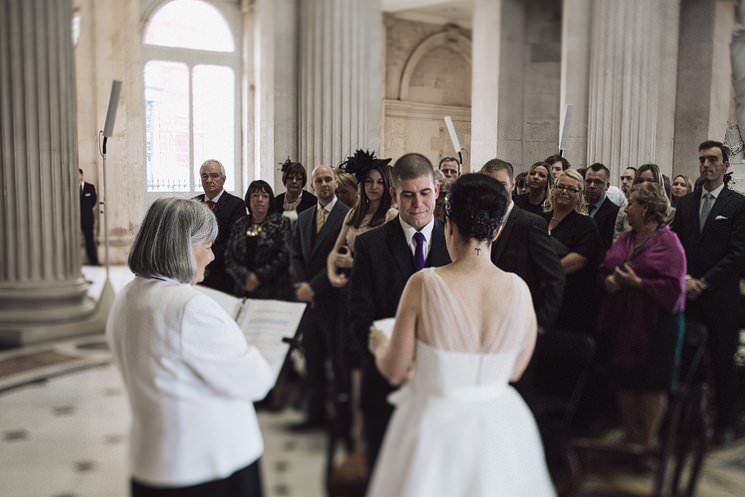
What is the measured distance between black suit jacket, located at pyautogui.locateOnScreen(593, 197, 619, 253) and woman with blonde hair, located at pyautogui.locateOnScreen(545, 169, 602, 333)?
777 millimetres

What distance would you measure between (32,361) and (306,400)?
3218 mm

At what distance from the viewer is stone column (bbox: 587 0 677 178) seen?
10.7 meters

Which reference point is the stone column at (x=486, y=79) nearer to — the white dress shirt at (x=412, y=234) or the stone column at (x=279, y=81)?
the stone column at (x=279, y=81)

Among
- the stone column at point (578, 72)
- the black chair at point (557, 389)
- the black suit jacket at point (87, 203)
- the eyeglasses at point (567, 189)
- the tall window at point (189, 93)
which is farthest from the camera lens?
the tall window at point (189, 93)

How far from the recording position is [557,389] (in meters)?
3.61

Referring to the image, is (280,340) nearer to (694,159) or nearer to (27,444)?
(27,444)

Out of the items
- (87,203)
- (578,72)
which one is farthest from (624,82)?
(87,203)

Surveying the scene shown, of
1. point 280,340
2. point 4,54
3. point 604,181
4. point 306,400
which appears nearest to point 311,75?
point 4,54

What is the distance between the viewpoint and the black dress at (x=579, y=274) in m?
4.83

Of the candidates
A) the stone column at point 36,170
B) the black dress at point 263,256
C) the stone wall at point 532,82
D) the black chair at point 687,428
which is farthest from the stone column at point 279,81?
the black chair at point 687,428

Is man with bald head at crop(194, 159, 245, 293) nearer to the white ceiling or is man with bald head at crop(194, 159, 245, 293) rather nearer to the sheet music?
the sheet music

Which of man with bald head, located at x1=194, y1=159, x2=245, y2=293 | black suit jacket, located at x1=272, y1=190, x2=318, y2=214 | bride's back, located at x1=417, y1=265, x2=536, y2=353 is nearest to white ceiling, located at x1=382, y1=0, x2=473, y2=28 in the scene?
black suit jacket, located at x1=272, y1=190, x2=318, y2=214

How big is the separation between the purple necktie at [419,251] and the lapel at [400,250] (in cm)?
2

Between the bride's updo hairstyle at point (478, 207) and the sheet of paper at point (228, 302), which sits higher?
the bride's updo hairstyle at point (478, 207)
